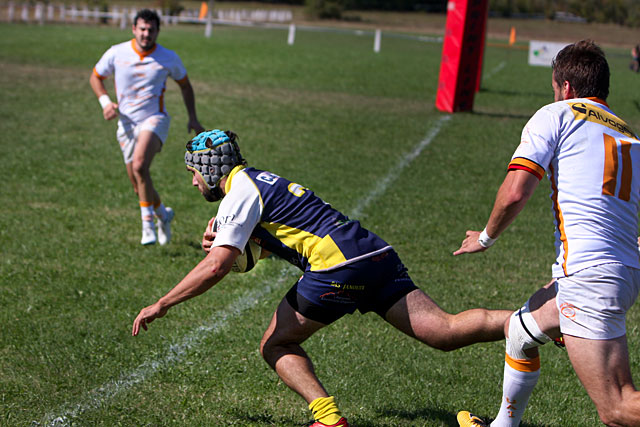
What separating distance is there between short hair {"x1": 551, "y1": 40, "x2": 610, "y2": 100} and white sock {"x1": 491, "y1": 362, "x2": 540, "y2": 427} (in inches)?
60.4

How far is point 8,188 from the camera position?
9.94 metres

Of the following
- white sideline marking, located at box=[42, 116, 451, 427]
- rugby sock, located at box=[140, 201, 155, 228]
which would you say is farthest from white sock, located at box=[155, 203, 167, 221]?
white sideline marking, located at box=[42, 116, 451, 427]

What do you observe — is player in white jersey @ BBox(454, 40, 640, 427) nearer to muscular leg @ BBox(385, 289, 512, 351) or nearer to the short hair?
the short hair

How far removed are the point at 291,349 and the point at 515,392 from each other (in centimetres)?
127

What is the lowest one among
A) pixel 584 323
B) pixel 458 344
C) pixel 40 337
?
pixel 40 337

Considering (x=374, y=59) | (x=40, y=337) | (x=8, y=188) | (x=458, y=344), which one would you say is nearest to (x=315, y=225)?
(x=458, y=344)

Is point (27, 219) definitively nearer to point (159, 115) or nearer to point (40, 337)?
point (159, 115)

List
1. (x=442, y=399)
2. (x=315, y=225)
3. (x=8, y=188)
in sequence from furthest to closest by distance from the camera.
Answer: (x=8, y=188) < (x=442, y=399) < (x=315, y=225)

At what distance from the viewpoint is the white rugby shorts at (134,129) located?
27.1 ft

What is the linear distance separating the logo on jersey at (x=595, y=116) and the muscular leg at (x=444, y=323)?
45.0 inches

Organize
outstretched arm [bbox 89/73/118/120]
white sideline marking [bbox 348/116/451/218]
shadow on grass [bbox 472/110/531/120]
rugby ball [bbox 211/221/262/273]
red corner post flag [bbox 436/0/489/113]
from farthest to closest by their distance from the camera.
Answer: red corner post flag [bbox 436/0/489/113] → shadow on grass [bbox 472/110/531/120] → white sideline marking [bbox 348/116/451/218] → outstretched arm [bbox 89/73/118/120] → rugby ball [bbox 211/221/262/273]

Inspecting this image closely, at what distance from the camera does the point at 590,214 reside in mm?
3604

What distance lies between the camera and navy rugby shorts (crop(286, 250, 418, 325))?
4105mm

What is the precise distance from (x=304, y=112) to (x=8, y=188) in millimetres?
8182
